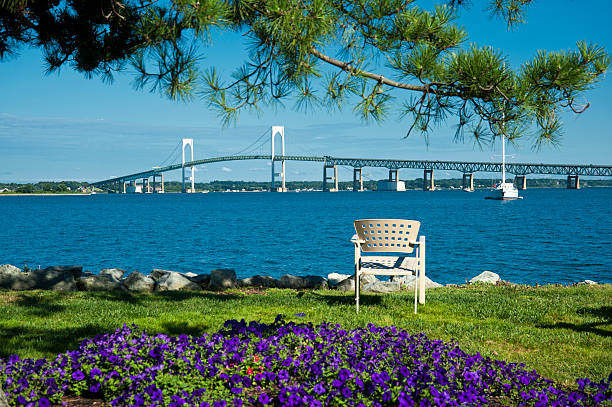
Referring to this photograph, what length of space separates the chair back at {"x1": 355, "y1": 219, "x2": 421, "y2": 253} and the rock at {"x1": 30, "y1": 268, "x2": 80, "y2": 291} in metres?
4.24

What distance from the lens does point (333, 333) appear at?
3.47 meters

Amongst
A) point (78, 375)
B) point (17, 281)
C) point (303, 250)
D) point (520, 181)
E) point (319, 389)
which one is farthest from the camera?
point (520, 181)

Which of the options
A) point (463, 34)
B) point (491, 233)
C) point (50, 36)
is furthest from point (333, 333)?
point (491, 233)

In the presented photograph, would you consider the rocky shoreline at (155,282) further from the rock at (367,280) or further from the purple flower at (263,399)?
the purple flower at (263,399)

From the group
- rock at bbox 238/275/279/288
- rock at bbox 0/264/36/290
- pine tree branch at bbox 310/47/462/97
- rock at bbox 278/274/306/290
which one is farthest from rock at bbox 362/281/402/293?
rock at bbox 0/264/36/290

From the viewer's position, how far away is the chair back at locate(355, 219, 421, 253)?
17.5 feet

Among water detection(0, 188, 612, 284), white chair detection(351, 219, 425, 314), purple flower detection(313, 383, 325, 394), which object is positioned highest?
white chair detection(351, 219, 425, 314)

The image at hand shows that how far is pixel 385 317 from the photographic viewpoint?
4801mm

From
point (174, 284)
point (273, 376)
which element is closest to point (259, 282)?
point (174, 284)

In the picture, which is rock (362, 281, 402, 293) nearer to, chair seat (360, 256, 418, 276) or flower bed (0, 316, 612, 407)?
chair seat (360, 256, 418, 276)

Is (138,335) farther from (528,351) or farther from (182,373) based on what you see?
(528,351)

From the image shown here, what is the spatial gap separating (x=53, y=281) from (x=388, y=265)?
473cm

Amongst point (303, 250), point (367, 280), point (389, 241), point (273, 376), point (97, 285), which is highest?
point (389, 241)

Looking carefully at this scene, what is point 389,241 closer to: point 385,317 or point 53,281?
point 385,317
